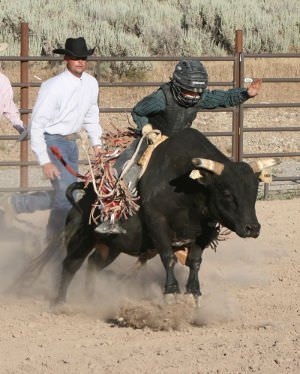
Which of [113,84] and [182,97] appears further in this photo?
[113,84]

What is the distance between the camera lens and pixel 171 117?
690cm

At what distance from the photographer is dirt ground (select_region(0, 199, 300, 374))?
552 cm

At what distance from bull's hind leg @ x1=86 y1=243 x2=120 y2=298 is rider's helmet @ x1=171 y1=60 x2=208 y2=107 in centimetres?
112

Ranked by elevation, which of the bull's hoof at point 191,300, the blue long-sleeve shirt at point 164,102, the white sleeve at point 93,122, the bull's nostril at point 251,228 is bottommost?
the bull's hoof at point 191,300

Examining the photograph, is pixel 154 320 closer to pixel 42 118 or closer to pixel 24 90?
pixel 42 118

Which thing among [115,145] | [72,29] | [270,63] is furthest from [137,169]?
[72,29]

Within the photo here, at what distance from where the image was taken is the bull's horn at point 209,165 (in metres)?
6.29

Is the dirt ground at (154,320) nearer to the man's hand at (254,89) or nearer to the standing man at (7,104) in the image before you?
the standing man at (7,104)

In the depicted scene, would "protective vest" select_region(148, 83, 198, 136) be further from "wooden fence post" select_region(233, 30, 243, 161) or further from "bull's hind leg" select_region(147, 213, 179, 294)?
"wooden fence post" select_region(233, 30, 243, 161)

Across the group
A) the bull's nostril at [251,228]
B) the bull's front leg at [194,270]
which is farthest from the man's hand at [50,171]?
the bull's nostril at [251,228]

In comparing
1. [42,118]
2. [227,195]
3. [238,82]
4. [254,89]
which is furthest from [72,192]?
[238,82]

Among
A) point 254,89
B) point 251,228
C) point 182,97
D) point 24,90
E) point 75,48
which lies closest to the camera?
point 251,228

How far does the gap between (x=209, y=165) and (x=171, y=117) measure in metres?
0.71

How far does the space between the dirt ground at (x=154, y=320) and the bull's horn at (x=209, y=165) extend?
817 mm
